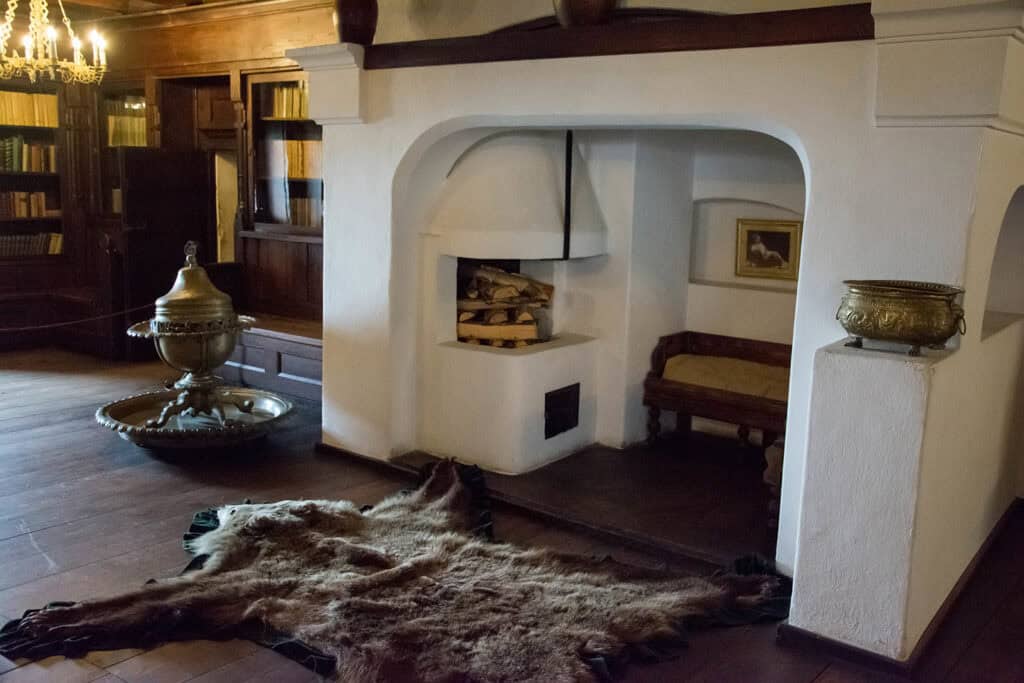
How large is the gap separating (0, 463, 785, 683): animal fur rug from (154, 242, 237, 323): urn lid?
1.22m

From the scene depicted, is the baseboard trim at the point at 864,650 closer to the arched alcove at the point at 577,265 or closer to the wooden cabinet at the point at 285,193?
the arched alcove at the point at 577,265

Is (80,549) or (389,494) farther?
(389,494)

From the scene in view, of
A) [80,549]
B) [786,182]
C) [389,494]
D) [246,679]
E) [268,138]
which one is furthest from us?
[268,138]

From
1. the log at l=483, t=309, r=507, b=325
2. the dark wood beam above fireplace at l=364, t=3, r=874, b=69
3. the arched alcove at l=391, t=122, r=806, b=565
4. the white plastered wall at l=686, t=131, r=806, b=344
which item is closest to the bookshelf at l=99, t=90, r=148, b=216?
the dark wood beam above fireplace at l=364, t=3, r=874, b=69

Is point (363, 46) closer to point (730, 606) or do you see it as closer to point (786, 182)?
point (786, 182)

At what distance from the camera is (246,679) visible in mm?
2703

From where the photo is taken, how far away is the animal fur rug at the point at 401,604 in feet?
9.21

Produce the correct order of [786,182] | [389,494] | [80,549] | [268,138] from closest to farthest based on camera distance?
[80,549]
[389,494]
[786,182]
[268,138]

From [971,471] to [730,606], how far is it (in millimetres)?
995

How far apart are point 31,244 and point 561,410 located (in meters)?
5.18

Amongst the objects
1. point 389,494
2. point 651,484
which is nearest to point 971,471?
point 651,484

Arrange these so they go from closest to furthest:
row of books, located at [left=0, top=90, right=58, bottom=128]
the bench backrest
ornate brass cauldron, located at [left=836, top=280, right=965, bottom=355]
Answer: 1. ornate brass cauldron, located at [left=836, top=280, right=965, bottom=355]
2. the bench backrest
3. row of books, located at [left=0, top=90, right=58, bottom=128]

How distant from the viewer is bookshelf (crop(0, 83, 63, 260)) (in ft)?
24.5

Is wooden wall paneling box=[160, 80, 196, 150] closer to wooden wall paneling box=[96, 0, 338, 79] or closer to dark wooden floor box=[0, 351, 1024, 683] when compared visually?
wooden wall paneling box=[96, 0, 338, 79]
